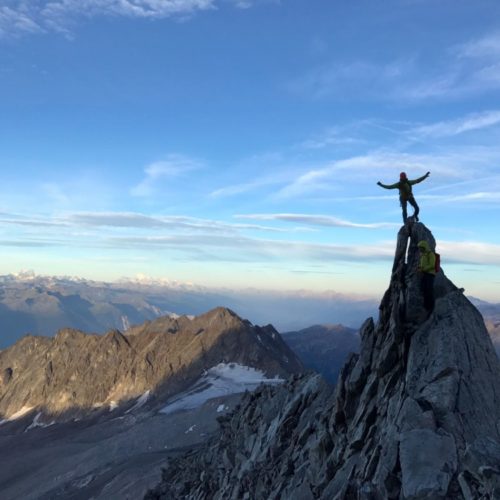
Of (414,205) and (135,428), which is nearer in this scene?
(414,205)

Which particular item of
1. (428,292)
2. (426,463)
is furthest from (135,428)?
(426,463)

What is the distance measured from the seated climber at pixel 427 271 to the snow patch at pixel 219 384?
129754 mm

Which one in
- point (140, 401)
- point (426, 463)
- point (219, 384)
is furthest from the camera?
point (140, 401)

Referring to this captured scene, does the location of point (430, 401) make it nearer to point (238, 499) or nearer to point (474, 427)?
point (474, 427)

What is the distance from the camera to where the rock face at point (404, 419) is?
54.2 ft

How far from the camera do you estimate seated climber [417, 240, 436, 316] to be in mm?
22578

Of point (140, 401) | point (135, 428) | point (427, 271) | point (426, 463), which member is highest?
point (427, 271)

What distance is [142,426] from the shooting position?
4683 inches

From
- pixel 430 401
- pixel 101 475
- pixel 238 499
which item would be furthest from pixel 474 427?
pixel 101 475

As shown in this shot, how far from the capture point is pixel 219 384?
168 metres

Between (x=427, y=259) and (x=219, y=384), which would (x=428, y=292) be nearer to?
(x=427, y=259)

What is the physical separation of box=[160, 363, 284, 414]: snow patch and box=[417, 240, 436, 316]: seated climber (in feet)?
426

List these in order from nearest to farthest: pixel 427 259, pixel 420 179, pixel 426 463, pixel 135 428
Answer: pixel 426 463
pixel 427 259
pixel 420 179
pixel 135 428

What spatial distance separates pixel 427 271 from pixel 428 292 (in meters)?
1.18
